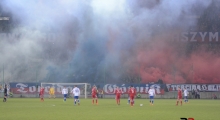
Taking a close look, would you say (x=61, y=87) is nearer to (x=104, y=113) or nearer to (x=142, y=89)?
(x=142, y=89)

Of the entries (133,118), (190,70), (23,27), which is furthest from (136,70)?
(133,118)

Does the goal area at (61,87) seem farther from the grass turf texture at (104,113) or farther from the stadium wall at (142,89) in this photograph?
the grass turf texture at (104,113)

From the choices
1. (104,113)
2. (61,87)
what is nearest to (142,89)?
(61,87)

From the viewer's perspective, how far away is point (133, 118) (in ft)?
84.9

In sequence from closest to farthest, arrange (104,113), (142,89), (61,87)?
(104,113)
(142,89)
(61,87)

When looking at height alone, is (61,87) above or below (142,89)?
above

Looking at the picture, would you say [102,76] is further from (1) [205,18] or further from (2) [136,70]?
(1) [205,18]

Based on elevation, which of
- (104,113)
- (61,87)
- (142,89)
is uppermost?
(61,87)

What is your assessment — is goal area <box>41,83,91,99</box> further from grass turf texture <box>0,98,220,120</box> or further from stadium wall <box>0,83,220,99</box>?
grass turf texture <box>0,98,220,120</box>

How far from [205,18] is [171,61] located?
8.40m

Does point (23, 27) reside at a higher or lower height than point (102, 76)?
higher

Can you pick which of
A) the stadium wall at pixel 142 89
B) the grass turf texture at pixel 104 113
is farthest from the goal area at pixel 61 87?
the grass turf texture at pixel 104 113

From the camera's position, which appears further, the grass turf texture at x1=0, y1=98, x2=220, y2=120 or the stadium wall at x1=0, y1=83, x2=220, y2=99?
the stadium wall at x1=0, y1=83, x2=220, y2=99

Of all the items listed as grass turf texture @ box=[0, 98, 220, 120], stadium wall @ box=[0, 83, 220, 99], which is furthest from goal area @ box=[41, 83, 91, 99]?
grass turf texture @ box=[0, 98, 220, 120]
